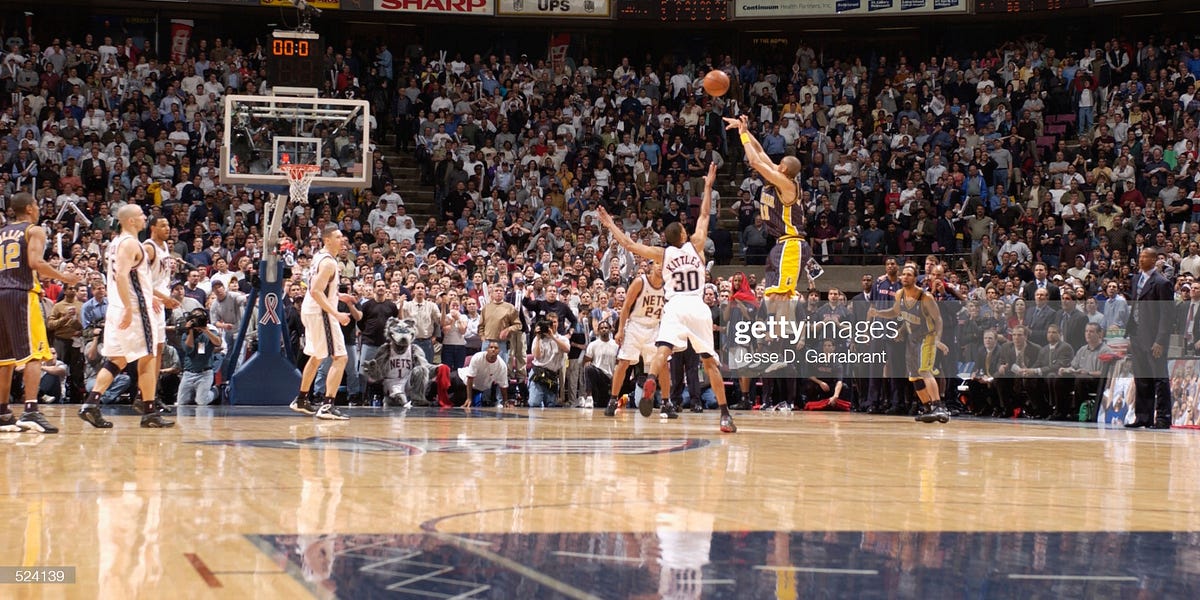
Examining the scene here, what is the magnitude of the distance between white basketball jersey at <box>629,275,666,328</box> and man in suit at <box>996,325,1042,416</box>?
4.55 m

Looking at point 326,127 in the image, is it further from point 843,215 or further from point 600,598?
point 600,598

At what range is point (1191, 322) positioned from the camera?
1369 cm

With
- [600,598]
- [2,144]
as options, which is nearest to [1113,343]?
[600,598]

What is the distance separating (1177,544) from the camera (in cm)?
A: 448

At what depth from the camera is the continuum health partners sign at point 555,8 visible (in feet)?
88.5

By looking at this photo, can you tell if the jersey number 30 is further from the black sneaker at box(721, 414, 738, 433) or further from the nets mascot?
the nets mascot

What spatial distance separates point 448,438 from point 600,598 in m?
6.05

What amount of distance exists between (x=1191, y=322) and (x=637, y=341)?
5.93 meters

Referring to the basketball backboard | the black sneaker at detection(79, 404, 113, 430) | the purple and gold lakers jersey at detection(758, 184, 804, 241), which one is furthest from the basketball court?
the basketball backboard

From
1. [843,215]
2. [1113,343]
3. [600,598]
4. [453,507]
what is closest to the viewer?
[600,598]

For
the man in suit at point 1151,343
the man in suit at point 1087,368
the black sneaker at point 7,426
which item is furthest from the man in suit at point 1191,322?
the black sneaker at point 7,426

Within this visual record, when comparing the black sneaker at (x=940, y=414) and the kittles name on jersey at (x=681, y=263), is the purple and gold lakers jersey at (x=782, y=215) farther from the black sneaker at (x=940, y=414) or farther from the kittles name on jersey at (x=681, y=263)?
the black sneaker at (x=940, y=414)

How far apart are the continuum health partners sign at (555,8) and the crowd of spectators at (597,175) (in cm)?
119

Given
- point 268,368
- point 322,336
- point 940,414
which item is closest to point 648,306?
point 940,414
